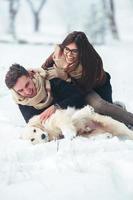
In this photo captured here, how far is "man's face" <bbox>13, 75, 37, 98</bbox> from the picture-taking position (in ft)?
10.0

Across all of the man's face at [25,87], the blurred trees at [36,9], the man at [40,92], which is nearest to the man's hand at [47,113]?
the man at [40,92]

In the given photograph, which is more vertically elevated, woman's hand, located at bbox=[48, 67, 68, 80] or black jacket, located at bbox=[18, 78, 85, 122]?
woman's hand, located at bbox=[48, 67, 68, 80]

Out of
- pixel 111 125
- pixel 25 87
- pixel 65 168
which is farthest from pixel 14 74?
pixel 65 168

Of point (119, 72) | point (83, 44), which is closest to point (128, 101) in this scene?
point (119, 72)

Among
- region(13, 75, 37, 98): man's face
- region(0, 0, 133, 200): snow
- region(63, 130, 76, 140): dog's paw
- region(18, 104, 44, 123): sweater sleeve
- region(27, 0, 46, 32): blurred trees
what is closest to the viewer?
region(0, 0, 133, 200): snow

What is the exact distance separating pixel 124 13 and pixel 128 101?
1508 mm

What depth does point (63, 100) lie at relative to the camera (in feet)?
10.3

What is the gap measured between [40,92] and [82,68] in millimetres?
294

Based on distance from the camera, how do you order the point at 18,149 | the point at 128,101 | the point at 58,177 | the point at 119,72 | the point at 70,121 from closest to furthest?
the point at 58,177
the point at 18,149
the point at 70,121
the point at 128,101
the point at 119,72

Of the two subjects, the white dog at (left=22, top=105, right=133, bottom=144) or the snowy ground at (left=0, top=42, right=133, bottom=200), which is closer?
the snowy ground at (left=0, top=42, right=133, bottom=200)

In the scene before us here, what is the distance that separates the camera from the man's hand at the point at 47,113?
10.1 feet

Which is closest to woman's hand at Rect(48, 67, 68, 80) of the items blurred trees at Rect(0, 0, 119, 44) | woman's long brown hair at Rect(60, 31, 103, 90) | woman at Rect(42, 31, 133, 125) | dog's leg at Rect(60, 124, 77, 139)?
woman at Rect(42, 31, 133, 125)

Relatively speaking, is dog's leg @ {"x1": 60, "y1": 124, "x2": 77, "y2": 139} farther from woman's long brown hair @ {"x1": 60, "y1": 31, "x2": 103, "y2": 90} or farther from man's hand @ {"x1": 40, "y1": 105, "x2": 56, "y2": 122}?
woman's long brown hair @ {"x1": 60, "y1": 31, "x2": 103, "y2": 90}

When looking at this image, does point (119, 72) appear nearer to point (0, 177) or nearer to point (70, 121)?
point (70, 121)
